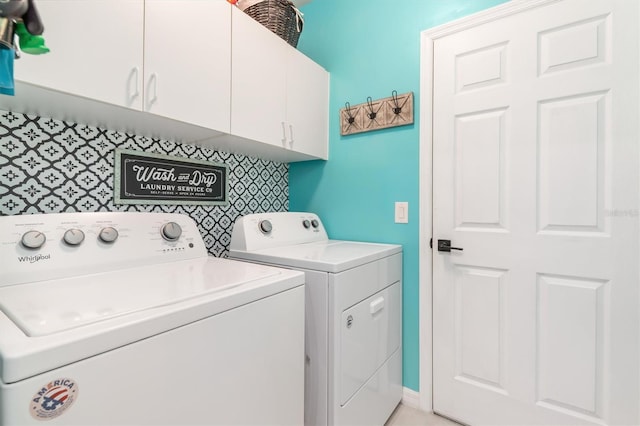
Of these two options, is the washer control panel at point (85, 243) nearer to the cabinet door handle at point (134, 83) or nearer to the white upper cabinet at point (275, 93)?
the cabinet door handle at point (134, 83)

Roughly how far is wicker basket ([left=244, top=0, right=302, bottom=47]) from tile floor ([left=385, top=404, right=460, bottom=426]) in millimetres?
2210

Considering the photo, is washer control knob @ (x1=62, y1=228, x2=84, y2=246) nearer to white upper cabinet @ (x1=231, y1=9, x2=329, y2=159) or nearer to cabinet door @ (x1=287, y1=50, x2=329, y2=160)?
white upper cabinet @ (x1=231, y1=9, x2=329, y2=159)

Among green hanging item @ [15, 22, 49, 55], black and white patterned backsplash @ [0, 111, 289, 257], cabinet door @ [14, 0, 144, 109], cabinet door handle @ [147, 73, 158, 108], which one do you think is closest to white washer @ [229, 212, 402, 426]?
black and white patterned backsplash @ [0, 111, 289, 257]

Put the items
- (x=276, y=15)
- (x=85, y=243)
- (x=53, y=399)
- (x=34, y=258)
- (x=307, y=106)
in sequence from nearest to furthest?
(x=53, y=399)
(x=34, y=258)
(x=85, y=243)
(x=276, y=15)
(x=307, y=106)

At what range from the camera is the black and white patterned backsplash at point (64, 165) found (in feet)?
3.59

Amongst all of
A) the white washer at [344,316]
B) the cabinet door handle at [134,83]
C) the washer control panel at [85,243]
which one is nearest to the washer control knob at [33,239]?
the washer control panel at [85,243]

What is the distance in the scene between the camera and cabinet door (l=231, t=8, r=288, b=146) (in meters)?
1.43

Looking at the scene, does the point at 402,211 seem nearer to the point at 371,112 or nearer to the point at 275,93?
the point at 371,112

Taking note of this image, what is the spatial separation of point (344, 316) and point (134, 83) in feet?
3.94

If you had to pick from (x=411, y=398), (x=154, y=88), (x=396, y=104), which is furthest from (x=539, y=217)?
(x=154, y=88)

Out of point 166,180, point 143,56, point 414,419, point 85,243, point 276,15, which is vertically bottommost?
point 414,419

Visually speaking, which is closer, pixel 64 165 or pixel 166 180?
pixel 64 165

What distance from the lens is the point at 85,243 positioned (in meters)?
1.06

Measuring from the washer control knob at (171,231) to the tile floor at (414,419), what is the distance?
1.45 metres
